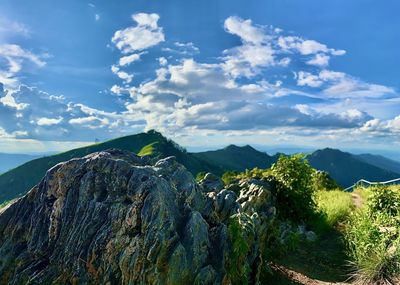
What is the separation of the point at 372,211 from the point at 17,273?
25307mm

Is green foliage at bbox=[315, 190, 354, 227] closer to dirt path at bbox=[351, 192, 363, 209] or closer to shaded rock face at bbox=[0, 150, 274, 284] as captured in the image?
dirt path at bbox=[351, 192, 363, 209]

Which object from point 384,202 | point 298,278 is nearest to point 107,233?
point 298,278

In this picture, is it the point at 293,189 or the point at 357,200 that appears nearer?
the point at 293,189

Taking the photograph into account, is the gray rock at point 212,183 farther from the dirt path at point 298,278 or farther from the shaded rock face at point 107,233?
the shaded rock face at point 107,233

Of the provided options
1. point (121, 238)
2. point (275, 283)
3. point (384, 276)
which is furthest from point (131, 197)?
point (384, 276)

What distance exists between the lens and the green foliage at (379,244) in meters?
20.9

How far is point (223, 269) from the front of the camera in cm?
1448

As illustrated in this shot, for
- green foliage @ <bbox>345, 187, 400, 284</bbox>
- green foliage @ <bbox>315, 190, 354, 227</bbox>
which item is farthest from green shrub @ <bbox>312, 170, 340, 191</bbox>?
green foliage @ <bbox>345, 187, 400, 284</bbox>

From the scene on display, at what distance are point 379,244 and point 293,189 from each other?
8830mm

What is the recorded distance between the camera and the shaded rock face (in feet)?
44.2

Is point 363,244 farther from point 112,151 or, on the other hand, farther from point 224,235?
point 112,151

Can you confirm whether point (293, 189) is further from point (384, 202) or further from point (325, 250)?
point (384, 202)

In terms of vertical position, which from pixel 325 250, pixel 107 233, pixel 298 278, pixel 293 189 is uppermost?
pixel 293 189

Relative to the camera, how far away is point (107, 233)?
13.9 meters
